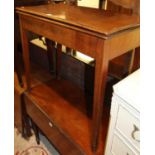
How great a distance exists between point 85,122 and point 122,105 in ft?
1.72

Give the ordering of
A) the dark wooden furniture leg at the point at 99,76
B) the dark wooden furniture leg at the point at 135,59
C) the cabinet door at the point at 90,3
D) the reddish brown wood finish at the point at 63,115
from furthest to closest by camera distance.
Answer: the cabinet door at the point at 90,3 < the dark wooden furniture leg at the point at 135,59 < the reddish brown wood finish at the point at 63,115 < the dark wooden furniture leg at the point at 99,76

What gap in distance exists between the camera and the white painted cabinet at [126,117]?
54 centimetres

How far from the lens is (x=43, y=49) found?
63.4 inches

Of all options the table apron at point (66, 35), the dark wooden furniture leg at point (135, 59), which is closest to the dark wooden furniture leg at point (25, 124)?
the table apron at point (66, 35)

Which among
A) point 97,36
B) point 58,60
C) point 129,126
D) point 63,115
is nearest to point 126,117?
point 129,126

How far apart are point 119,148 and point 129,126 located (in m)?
0.14

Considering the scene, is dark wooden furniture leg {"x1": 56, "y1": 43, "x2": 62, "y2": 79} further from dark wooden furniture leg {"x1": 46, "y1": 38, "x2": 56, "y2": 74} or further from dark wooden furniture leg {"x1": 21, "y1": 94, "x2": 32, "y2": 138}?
dark wooden furniture leg {"x1": 21, "y1": 94, "x2": 32, "y2": 138}

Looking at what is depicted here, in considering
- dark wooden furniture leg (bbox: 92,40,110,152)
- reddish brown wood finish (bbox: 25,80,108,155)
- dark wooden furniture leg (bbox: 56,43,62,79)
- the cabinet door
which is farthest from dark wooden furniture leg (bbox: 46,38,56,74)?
dark wooden furniture leg (bbox: 92,40,110,152)

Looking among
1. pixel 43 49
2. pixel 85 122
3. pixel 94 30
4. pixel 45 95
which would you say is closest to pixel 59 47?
pixel 43 49

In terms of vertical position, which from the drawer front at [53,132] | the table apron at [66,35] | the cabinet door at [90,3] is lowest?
the drawer front at [53,132]

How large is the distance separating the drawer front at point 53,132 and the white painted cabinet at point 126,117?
312mm

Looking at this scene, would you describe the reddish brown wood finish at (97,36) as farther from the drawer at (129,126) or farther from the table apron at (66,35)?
the drawer at (129,126)

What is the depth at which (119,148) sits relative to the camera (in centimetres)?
67
